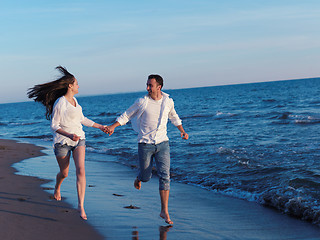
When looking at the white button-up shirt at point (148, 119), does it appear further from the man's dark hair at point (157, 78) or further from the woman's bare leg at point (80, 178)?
the woman's bare leg at point (80, 178)

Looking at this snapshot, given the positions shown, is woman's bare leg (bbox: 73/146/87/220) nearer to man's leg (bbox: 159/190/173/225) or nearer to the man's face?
man's leg (bbox: 159/190/173/225)

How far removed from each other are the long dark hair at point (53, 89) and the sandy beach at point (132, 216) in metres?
1.54

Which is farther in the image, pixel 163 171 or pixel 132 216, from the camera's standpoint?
pixel 132 216

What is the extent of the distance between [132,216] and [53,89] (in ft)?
7.09

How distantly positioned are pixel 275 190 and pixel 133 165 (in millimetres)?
4810

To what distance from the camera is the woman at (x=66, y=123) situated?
15.3 feet

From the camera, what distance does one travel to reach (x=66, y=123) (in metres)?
4.75

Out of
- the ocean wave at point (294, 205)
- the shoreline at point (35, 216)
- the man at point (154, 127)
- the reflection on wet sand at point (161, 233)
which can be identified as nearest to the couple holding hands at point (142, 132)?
the man at point (154, 127)

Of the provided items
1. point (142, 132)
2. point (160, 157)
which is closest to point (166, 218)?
point (160, 157)

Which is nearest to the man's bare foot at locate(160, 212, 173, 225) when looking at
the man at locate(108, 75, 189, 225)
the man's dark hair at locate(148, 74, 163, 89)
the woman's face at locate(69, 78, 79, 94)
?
the man at locate(108, 75, 189, 225)

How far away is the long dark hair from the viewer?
5.01 meters

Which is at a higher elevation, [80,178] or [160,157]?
[160,157]

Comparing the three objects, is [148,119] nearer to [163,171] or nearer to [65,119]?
[163,171]

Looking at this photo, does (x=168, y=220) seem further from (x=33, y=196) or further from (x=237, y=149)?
(x=237, y=149)
